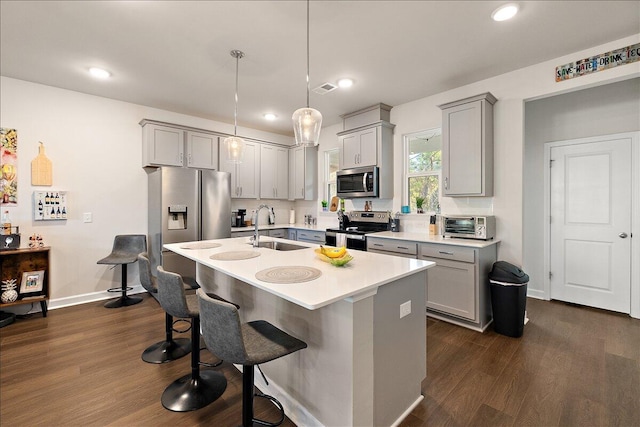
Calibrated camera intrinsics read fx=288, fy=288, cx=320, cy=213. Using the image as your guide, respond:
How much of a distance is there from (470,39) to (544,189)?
2435 millimetres

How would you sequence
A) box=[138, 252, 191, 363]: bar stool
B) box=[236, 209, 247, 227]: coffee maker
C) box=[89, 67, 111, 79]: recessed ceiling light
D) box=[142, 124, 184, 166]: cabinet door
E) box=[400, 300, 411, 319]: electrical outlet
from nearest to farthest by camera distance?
box=[400, 300, 411, 319]: electrical outlet, box=[138, 252, 191, 363]: bar stool, box=[89, 67, 111, 79]: recessed ceiling light, box=[142, 124, 184, 166]: cabinet door, box=[236, 209, 247, 227]: coffee maker

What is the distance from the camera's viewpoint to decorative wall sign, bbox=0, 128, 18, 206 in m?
3.36

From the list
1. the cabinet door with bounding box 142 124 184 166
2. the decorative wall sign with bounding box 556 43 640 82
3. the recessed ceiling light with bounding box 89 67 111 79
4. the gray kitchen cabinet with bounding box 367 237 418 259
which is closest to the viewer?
the decorative wall sign with bounding box 556 43 640 82

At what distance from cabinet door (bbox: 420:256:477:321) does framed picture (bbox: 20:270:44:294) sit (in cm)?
456

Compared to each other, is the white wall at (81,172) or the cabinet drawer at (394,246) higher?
the white wall at (81,172)

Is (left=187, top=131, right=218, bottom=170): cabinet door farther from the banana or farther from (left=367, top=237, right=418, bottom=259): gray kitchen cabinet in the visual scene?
the banana

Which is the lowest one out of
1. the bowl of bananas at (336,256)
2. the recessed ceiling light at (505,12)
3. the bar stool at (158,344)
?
the bar stool at (158,344)

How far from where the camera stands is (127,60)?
3004 mm

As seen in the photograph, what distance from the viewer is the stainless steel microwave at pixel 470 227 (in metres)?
3.20

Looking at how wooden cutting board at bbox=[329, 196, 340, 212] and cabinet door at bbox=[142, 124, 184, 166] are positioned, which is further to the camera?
wooden cutting board at bbox=[329, 196, 340, 212]

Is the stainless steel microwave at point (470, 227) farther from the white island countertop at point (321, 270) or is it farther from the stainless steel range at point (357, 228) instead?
the white island countertop at point (321, 270)

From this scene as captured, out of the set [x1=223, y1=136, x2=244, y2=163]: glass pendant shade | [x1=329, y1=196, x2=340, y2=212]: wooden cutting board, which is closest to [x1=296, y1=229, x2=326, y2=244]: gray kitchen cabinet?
[x1=329, y1=196, x2=340, y2=212]: wooden cutting board

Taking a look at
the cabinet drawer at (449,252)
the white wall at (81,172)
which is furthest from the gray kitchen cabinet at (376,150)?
the white wall at (81,172)

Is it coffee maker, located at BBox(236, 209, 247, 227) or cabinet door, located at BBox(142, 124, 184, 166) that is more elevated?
cabinet door, located at BBox(142, 124, 184, 166)
